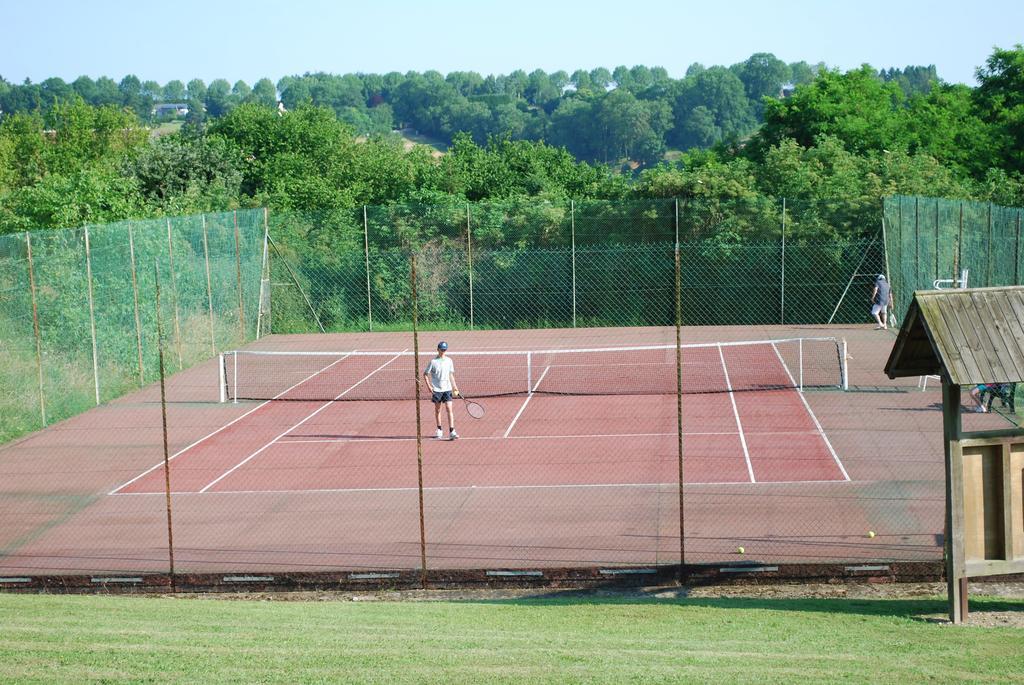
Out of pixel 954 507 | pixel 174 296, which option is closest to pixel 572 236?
pixel 174 296

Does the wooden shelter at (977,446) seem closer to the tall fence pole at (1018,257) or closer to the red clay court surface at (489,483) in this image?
the red clay court surface at (489,483)

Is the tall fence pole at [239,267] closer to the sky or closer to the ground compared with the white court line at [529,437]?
closer to the sky

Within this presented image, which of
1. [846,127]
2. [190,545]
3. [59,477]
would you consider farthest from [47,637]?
[846,127]

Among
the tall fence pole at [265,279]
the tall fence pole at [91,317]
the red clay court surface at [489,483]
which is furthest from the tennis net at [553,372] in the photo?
the tall fence pole at [265,279]

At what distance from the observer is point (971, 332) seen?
10430mm

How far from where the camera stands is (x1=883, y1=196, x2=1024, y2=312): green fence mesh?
Answer: 23.0 metres

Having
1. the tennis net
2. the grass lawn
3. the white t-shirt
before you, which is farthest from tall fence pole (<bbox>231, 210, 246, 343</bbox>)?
the grass lawn

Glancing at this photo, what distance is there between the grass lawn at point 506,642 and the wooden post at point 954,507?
37 centimetres

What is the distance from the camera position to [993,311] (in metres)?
10.6

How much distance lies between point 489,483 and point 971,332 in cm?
828

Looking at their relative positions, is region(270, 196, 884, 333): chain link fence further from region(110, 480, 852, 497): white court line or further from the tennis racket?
region(110, 480, 852, 497): white court line

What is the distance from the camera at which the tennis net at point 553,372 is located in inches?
981

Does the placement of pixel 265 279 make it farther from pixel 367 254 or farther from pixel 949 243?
pixel 949 243

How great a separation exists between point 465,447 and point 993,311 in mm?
10675
